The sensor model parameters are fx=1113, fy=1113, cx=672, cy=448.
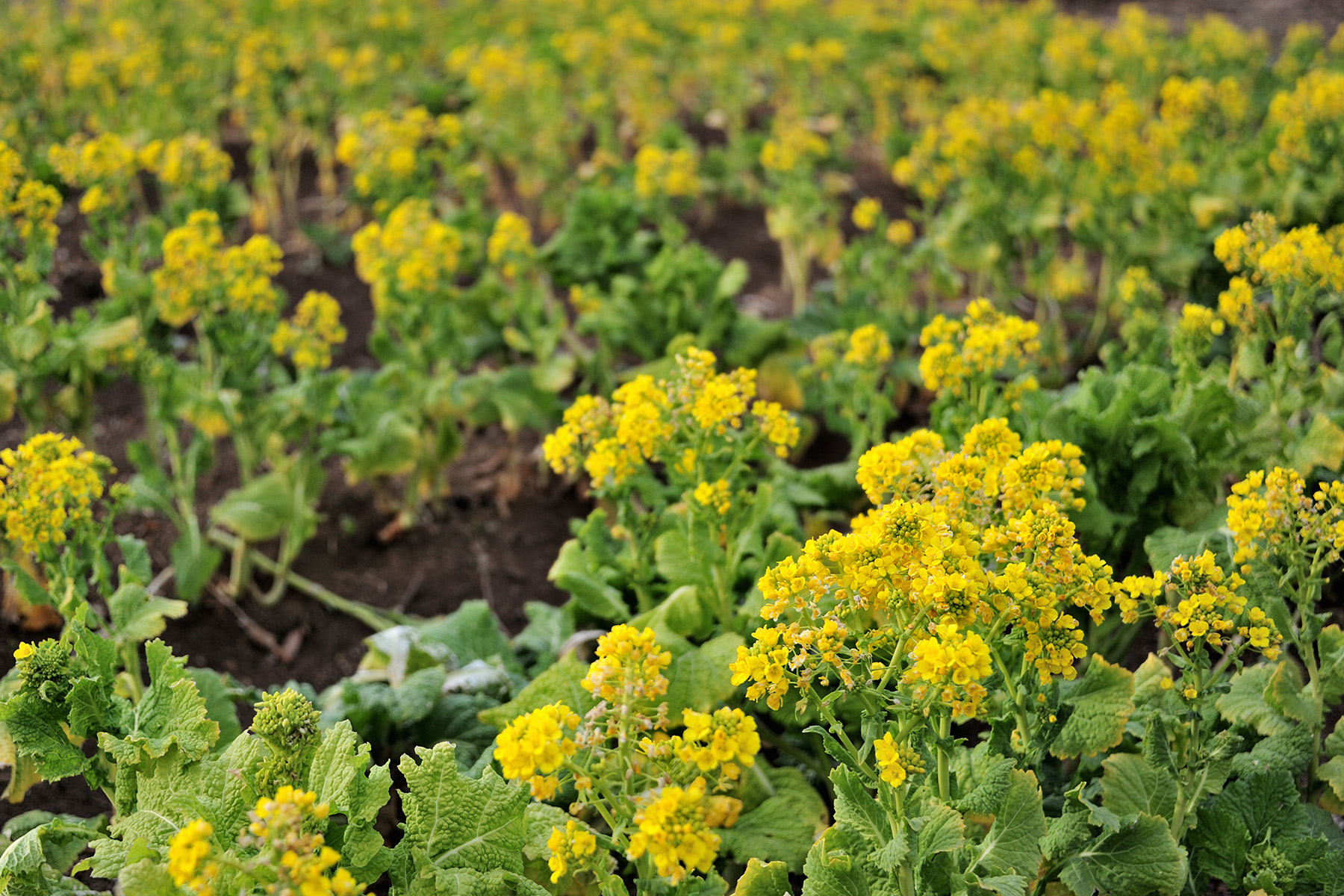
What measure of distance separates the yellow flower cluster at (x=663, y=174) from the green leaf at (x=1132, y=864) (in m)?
3.81

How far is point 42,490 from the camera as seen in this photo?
2.91 meters

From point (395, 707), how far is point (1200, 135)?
5.01 meters

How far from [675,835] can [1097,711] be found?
4.13ft

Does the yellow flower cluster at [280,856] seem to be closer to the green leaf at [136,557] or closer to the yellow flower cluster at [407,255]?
the green leaf at [136,557]

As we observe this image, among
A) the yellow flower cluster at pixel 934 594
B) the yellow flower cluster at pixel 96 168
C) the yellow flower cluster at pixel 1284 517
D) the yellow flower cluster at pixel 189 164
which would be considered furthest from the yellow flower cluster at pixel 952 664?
the yellow flower cluster at pixel 189 164

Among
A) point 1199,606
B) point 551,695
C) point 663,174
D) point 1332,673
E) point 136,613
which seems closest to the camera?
point 1199,606

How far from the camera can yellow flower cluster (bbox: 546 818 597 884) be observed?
1959 millimetres

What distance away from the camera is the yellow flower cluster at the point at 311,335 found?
402 cm

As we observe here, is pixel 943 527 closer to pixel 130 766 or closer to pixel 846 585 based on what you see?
pixel 846 585

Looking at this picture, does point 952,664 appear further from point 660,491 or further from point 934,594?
point 660,491

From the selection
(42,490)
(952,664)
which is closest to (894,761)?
(952,664)

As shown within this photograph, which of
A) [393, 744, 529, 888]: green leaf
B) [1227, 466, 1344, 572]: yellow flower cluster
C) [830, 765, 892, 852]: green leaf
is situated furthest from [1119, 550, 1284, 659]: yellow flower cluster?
[393, 744, 529, 888]: green leaf

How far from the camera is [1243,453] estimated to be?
3551mm

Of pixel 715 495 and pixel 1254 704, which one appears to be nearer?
pixel 1254 704
